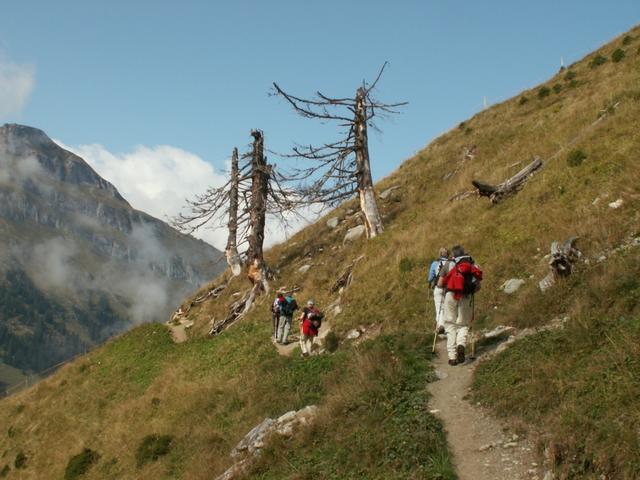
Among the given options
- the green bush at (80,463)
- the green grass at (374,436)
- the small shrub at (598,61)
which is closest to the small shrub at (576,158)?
the green grass at (374,436)

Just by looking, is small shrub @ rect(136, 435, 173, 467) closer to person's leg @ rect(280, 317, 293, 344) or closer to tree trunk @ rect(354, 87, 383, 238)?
person's leg @ rect(280, 317, 293, 344)

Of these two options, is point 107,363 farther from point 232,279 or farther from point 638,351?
point 638,351

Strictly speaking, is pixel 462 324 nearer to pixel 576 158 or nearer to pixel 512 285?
pixel 512 285

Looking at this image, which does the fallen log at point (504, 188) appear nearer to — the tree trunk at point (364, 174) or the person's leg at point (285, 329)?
the tree trunk at point (364, 174)

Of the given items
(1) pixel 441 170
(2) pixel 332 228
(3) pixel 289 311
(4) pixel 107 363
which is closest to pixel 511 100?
(1) pixel 441 170

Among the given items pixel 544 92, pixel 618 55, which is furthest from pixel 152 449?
pixel 618 55

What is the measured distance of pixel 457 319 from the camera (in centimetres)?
1130

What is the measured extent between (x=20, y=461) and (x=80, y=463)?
4.83 meters

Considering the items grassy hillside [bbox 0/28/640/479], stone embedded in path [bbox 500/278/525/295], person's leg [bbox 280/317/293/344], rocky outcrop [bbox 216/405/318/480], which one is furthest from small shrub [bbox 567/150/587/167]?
rocky outcrop [bbox 216/405/318/480]

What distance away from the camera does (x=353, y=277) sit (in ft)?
70.0

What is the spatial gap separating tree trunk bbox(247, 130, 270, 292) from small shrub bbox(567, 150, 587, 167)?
14.4 metres

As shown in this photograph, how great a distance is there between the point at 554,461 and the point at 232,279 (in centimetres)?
2728

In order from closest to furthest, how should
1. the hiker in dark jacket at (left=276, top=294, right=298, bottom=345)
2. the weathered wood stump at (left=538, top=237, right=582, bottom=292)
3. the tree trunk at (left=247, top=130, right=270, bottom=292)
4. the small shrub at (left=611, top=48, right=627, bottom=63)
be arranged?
the weathered wood stump at (left=538, top=237, right=582, bottom=292), the hiker in dark jacket at (left=276, top=294, right=298, bottom=345), the tree trunk at (left=247, top=130, right=270, bottom=292), the small shrub at (left=611, top=48, right=627, bottom=63)

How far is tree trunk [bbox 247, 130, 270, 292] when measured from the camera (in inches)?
1094
